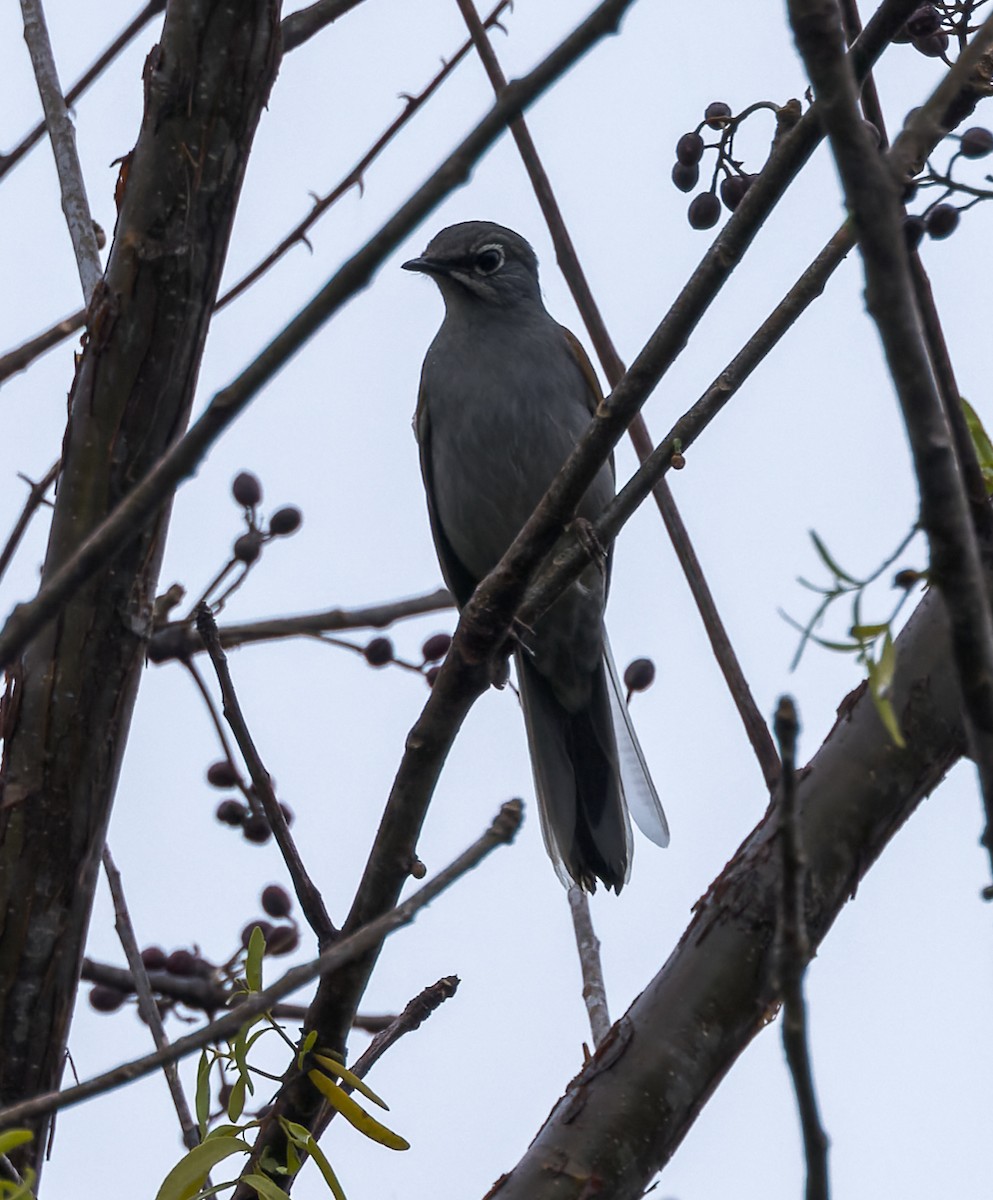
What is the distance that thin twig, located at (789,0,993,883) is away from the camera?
5.73 ft

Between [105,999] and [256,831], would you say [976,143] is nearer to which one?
[256,831]

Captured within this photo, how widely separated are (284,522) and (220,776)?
914 millimetres

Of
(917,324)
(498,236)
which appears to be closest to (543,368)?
(498,236)

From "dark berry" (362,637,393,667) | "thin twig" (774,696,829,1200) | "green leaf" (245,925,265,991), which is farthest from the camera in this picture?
"dark berry" (362,637,393,667)

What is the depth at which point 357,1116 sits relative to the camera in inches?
130

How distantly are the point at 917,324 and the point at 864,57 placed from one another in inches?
60.2

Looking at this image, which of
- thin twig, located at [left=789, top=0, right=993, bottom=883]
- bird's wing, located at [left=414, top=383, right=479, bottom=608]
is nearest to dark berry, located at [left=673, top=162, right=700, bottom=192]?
thin twig, located at [left=789, top=0, right=993, bottom=883]

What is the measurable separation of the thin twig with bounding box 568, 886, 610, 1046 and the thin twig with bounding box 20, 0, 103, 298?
7.07 ft

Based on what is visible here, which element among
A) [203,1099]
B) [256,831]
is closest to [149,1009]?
[203,1099]

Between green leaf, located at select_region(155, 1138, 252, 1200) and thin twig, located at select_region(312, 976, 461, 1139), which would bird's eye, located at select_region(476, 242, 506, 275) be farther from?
green leaf, located at select_region(155, 1138, 252, 1200)

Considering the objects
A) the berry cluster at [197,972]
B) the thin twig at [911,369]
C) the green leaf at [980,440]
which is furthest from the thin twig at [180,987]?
the thin twig at [911,369]

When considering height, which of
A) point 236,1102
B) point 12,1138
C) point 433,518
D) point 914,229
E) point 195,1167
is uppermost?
point 433,518

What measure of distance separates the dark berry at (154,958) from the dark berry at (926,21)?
370 centimetres

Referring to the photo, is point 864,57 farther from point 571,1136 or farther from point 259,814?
point 259,814
